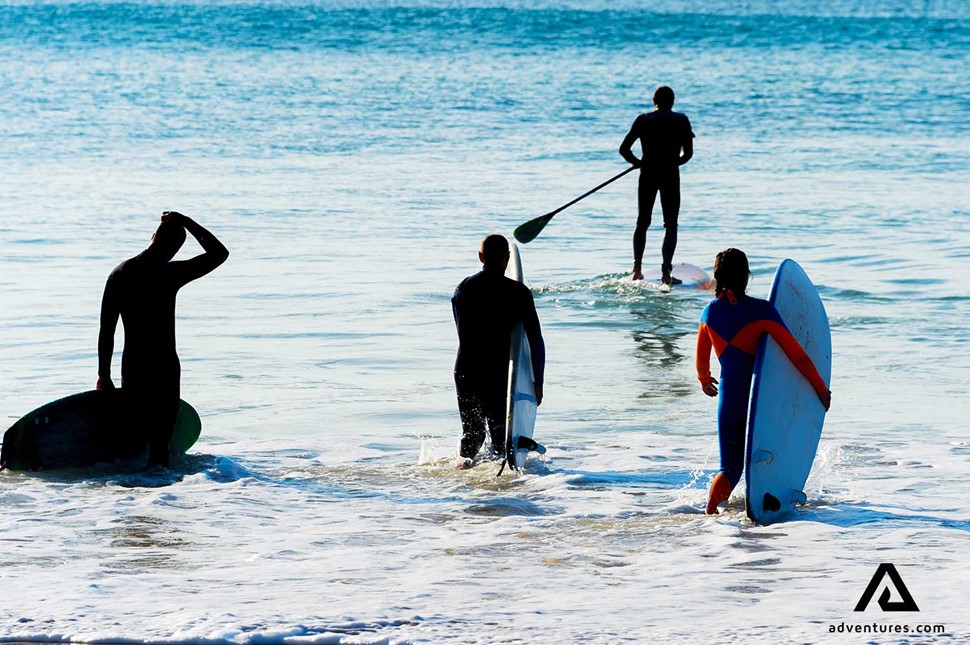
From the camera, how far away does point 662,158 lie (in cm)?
1212

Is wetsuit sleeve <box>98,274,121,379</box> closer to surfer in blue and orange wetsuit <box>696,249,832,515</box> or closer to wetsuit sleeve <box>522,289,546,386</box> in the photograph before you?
wetsuit sleeve <box>522,289,546,386</box>

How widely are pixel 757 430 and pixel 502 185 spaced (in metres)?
14.3

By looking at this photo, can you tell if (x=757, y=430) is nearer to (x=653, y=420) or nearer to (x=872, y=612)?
(x=872, y=612)

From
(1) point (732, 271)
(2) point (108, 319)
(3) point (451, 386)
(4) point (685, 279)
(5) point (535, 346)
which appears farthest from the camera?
(4) point (685, 279)

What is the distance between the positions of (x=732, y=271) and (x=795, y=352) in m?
0.46

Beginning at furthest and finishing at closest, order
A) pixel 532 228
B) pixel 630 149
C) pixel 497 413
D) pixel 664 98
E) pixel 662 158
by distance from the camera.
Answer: pixel 662 158, pixel 664 98, pixel 532 228, pixel 630 149, pixel 497 413

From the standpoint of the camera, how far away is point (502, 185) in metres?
20.0

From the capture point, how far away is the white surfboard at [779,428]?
5961mm

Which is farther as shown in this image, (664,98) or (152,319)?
(664,98)

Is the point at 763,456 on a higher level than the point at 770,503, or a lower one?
higher

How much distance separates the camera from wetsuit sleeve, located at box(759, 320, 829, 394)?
5.96 m

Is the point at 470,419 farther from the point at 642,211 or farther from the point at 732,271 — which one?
the point at 642,211

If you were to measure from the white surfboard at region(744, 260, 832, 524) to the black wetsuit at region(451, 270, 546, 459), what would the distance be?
1190 millimetres

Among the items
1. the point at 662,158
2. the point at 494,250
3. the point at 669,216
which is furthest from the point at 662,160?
the point at 494,250
